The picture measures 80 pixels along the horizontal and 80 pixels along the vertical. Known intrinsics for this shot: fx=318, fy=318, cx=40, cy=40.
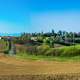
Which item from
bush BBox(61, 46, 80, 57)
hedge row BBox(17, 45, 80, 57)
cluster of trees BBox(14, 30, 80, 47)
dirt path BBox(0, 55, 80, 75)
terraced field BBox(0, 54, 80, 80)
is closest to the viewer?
terraced field BBox(0, 54, 80, 80)

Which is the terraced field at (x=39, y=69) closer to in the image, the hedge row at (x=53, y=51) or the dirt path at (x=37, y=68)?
the dirt path at (x=37, y=68)

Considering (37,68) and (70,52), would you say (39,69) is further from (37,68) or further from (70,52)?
(70,52)

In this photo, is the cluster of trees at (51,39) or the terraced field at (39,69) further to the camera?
the cluster of trees at (51,39)

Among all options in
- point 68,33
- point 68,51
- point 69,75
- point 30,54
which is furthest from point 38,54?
point 68,33

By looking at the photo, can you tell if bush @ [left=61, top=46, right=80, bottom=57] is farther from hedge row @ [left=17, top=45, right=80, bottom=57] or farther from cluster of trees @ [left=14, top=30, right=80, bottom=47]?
cluster of trees @ [left=14, top=30, right=80, bottom=47]

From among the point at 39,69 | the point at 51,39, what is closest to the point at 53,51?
the point at 39,69

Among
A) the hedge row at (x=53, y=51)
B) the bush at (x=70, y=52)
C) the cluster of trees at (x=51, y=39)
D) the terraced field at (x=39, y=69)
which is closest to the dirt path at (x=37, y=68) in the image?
the terraced field at (x=39, y=69)

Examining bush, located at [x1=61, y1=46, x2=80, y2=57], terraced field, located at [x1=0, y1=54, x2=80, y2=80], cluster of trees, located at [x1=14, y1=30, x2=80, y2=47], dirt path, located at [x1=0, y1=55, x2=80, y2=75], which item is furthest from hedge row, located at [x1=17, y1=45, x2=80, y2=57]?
terraced field, located at [x1=0, y1=54, x2=80, y2=80]

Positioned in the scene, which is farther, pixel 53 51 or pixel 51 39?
pixel 51 39

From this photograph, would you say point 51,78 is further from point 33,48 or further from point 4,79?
point 33,48

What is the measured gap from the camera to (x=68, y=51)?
39.0 meters

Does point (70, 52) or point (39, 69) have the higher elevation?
point (70, 52)

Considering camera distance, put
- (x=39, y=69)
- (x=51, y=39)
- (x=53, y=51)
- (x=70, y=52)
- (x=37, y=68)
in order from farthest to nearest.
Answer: (x=51, y=39) → (x=53, y=51) → (x=70, y=52) → (x=37, y=68) → (x=39, y=69)

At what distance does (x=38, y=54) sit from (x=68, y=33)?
38.6m
